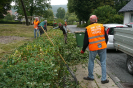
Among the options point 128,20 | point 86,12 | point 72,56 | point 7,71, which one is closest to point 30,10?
point 86,12

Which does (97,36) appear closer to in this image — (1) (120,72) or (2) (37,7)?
(1) (120,72)

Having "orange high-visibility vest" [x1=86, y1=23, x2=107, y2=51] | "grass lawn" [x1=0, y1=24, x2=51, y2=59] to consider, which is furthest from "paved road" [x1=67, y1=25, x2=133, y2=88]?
"grass lawn" [x1=0, y1=24, x2=51, y2=59]

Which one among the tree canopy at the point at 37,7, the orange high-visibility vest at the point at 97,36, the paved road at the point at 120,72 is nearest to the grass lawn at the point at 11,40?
the orange high-visibility vest at the point at 97,36

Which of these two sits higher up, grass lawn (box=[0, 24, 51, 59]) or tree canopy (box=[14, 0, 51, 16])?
tree canopy (box=[14, 0, 51, 16])

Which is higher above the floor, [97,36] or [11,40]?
[97,36]

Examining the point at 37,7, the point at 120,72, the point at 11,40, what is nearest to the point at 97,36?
the point at 120,72

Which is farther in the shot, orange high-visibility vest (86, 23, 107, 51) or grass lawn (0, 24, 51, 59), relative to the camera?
grass lawn (0, 24, 51, 59)

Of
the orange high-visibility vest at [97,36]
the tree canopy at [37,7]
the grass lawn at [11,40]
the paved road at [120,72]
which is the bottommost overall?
the paved road at [120,72]

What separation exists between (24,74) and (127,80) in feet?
13.2

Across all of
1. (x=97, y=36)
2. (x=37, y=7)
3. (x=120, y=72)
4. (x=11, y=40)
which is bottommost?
(x=120, y=72)

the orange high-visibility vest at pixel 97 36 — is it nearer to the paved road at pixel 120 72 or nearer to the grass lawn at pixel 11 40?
the paved road at pixel 120 72

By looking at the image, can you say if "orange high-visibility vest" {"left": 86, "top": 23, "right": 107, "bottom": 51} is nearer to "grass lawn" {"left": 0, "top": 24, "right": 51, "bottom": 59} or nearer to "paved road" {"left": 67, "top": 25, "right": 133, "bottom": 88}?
"paved road" {"left": 67, "top": 25, "right": 133, "bottom": 88}

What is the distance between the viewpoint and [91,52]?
15.0ft

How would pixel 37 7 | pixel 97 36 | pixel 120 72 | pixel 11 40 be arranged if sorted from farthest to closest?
1. pixel 37 7
2. pixel 11 40
3. pixel 120 72
4. pixel 97 36
